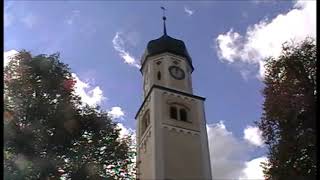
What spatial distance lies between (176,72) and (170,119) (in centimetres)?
465

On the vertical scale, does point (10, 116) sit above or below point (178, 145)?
below

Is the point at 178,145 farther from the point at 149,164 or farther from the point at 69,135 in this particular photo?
the point at 69,135

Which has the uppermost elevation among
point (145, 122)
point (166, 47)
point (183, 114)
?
point (166, 47)

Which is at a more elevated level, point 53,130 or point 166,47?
point 166,47

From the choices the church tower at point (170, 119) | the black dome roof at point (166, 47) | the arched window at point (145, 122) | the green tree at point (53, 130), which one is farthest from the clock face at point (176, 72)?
the green tree at point (53, 130)

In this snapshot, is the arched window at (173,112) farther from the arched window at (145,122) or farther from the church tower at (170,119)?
the arched window at (145,122)

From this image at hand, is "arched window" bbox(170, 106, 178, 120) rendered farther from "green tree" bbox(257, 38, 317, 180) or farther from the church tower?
"green tree" bbox(257, 38, 317, 180)

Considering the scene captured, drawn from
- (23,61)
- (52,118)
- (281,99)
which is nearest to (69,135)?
(52,118)

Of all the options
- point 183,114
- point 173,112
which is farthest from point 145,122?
point 183,114

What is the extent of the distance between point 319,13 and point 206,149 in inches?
768

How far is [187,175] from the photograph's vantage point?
84.3 ft

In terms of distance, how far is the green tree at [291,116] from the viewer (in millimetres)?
14250

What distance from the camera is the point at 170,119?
1105 inches

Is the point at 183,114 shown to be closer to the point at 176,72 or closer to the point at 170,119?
the point at 170,119
